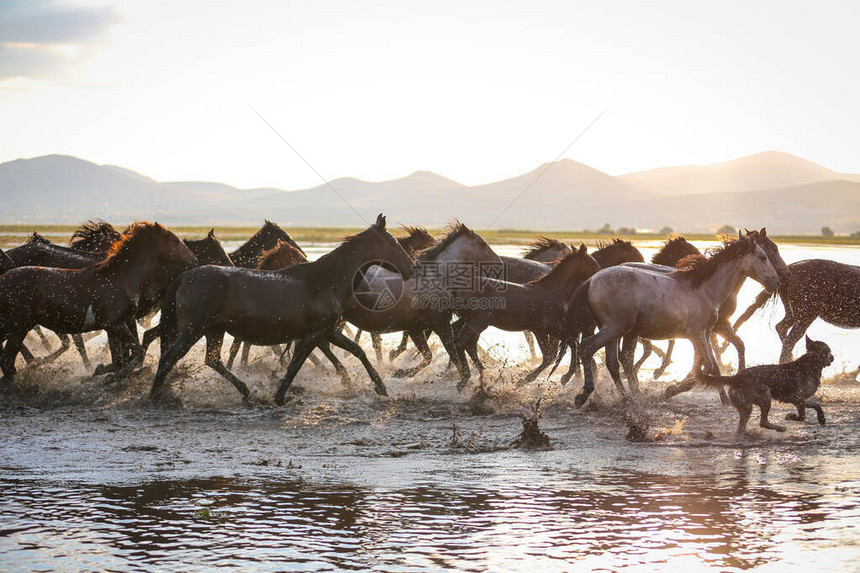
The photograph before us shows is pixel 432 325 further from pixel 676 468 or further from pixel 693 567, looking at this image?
pixel 693 567

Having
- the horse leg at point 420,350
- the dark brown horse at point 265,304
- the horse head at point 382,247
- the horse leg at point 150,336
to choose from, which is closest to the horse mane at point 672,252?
the horse leg at point 420,350

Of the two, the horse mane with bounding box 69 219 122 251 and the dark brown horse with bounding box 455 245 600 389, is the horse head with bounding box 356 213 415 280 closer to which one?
the dark brown horse with bounding box 455 245 600 389

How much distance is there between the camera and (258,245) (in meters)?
14.8

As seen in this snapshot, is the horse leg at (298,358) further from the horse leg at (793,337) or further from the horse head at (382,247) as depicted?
the horse leg at (793,337)

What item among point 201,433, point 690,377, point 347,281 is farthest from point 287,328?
point 690,377

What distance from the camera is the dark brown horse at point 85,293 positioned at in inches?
407

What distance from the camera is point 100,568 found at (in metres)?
5.20

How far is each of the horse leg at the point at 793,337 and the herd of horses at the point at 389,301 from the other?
0.03 metres

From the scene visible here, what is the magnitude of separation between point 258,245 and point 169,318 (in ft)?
15.2

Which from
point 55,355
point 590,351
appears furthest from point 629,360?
point 55,355

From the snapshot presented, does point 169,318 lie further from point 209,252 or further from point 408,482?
point 408,482

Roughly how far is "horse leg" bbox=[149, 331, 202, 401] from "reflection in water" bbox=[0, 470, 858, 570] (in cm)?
306

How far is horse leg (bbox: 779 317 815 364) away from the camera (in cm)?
1216

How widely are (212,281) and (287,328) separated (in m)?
0.97
